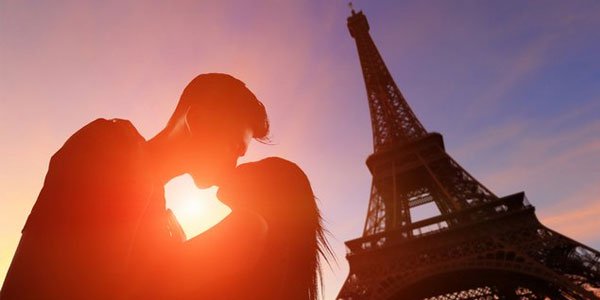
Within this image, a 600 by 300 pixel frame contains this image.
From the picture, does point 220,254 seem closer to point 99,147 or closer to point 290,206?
point 290,206

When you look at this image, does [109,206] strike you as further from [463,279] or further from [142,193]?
[463,279]

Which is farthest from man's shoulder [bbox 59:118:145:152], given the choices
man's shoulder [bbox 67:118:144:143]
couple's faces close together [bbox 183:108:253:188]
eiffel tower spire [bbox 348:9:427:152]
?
eiffel tower spire [bbox 348:9:427:152]

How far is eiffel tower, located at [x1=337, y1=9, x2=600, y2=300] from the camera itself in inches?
768

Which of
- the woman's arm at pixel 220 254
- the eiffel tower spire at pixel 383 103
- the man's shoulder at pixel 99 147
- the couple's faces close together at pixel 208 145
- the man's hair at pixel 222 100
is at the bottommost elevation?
the woman's arm at pixel 220 254

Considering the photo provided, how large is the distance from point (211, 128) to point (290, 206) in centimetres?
30

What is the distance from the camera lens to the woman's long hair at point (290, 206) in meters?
0.70

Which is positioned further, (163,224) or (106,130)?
(163,224)

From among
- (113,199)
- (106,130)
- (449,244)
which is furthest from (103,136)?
(449,244)

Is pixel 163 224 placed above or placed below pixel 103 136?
below

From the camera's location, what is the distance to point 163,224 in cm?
77

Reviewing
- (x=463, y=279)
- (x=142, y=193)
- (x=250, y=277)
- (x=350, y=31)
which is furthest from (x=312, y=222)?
(x=350, y=31)

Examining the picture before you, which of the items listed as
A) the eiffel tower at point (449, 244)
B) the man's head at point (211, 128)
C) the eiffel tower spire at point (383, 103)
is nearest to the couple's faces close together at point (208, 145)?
the man's head at point (211, 128)

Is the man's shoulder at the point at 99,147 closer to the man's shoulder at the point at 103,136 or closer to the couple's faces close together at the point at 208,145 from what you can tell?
the man's shoulder at the point at 103,136

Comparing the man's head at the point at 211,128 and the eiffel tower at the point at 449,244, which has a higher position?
the eiffel tower at the point at 449,244
